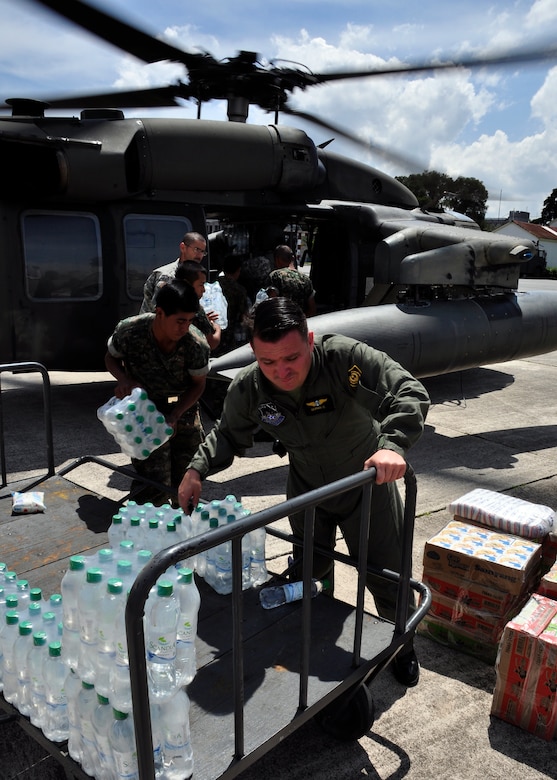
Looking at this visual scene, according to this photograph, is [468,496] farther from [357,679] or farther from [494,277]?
[494,277]

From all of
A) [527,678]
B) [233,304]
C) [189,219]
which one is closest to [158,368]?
[527,678]

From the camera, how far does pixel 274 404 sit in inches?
108

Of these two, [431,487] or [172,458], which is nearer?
[172,458]

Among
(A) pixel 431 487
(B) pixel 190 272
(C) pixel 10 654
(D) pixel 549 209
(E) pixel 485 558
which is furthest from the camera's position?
(D) pixel 549 209

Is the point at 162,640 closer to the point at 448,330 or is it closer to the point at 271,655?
the point at 271,655

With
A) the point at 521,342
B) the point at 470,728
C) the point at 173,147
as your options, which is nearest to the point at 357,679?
the point at 470,728

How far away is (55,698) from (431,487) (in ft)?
13.1

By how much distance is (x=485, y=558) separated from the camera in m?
3.27

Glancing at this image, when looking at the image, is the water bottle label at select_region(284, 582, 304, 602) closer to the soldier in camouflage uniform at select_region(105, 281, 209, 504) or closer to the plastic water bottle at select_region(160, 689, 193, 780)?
the plastic water bottle at select_region(160, 689, 193, 780)

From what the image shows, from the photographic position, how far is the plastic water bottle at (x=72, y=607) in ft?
6.34

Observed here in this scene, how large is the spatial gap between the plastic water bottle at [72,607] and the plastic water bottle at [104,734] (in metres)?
0.17

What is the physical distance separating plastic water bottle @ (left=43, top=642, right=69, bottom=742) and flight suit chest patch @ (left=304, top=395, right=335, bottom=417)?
1273 millimetres

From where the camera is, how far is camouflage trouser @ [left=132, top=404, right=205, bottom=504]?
4.05m

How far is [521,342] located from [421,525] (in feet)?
13.7
